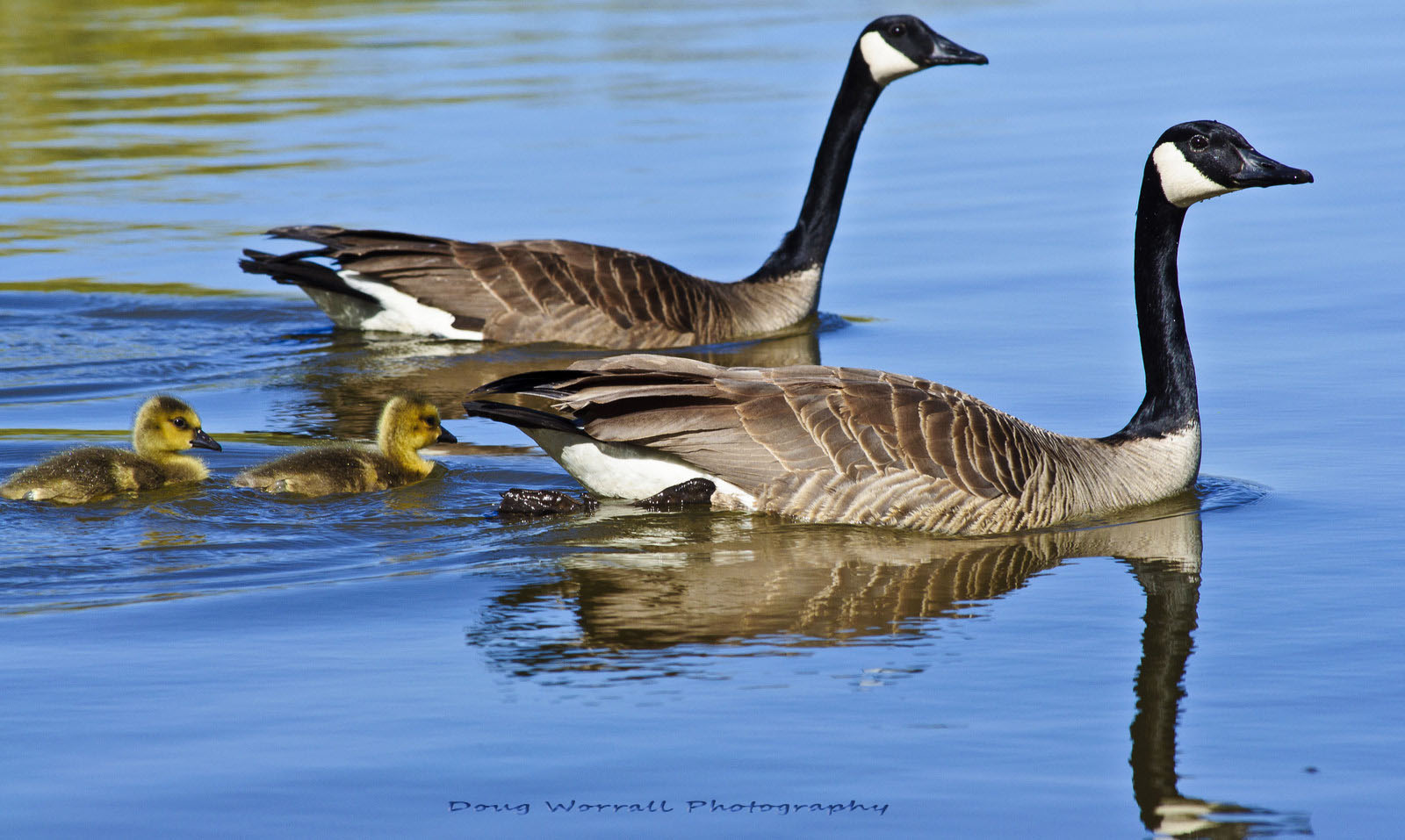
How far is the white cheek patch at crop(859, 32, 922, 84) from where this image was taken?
42.9 feet

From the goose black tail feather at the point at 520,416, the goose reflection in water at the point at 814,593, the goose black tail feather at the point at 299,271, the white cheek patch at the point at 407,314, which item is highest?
the goose black tail feather at the point at 299,271

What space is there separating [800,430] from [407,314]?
5202 millimetres

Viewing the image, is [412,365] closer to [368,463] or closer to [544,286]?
[544,286]

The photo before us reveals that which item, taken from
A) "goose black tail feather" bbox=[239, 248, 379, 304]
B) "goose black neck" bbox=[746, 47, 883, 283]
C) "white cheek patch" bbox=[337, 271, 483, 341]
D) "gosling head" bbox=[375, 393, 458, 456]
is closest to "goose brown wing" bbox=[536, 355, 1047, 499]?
"gosling head" bbox=[375, 393, 458, 456]

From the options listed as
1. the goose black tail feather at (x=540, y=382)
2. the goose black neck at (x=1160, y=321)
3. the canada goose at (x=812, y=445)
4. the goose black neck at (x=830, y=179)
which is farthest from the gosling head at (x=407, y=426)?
A: the goose black neck at (x=830, y=179)

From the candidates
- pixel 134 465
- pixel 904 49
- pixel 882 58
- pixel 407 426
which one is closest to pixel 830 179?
pixel 882 58

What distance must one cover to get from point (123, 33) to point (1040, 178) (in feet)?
50.3

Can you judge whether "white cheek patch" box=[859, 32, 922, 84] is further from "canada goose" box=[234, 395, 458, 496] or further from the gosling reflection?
"canada goose" box=[234, 395, 458, 496]

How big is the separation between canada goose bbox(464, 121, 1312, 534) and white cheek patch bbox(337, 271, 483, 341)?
4408mm

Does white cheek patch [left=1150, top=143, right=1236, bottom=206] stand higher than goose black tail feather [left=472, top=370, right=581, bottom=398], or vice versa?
white cheek patch [left=1150, top=143, right=1236, bottom=206]

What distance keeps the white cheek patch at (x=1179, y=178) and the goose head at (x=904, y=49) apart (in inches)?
182

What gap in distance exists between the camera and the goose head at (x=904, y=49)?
13.0 m

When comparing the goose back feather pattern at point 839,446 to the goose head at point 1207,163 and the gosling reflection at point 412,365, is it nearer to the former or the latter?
the goose head at point 1207,163

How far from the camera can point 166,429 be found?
8.39 meters
